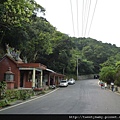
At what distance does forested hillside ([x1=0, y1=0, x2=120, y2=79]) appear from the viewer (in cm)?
1232

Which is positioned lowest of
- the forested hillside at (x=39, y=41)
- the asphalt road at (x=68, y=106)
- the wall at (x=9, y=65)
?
the asphalt road at (x=68, y=106)

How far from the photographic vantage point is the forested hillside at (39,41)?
40.4ft

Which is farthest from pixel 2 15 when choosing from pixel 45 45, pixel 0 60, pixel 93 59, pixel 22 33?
pixel 93 59

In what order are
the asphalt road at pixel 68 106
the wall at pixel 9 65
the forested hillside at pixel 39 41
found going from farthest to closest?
the wall at pixel 9 65 → the forested hillside at pixel 39 41 → the asphalt road at pixel 68 106

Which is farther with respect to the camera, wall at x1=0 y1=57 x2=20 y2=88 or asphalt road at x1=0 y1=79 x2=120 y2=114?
wall at x1=0 y1=57 x2=20 y2=88

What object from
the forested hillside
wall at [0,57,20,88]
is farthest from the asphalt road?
wall at [0,57,20,88]

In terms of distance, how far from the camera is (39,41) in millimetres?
36719

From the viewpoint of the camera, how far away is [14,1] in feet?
36.8

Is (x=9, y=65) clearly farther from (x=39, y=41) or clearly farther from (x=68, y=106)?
(x=68, y=106)

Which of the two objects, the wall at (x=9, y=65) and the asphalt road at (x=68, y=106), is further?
the wall at (x=9, y=65)

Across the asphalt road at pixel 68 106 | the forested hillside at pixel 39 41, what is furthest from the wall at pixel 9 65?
the asphalt road at pixel 68 106

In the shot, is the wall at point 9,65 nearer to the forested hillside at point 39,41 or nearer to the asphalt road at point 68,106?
the forested hillside at point 39,41

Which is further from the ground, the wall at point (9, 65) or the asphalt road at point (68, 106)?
the wall at point (9, 65)

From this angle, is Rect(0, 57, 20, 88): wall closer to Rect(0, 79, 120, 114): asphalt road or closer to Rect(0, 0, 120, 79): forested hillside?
Rect(0, 0, 120, 79): forested hillside
